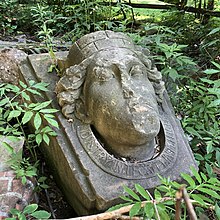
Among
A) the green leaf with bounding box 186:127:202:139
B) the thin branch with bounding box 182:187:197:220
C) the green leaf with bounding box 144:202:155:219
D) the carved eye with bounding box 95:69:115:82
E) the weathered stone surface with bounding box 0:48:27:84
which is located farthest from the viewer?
the weathered stone surface with bounding box 0:48:27:84

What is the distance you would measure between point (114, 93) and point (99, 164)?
0.43m

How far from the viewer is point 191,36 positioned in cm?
430

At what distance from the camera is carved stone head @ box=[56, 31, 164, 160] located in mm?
2015

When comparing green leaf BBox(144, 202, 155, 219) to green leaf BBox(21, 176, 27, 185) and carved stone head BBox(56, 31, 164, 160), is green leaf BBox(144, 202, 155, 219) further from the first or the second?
green leaf BBox(21, 176, 27, 185)

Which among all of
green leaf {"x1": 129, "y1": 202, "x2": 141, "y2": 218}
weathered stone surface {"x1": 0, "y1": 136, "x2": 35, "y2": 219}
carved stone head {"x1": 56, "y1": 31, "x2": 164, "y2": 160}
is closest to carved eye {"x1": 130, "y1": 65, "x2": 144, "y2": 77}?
carved stone head {"x1": 56, "y1": 31, "x2": 164, "y2": 160}

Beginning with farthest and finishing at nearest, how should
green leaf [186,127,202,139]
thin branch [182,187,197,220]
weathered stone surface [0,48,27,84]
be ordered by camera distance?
weathered stone surface [0,48,27,84] < green leaf [186,127,202,139] < thin branch [182,187,197,220]

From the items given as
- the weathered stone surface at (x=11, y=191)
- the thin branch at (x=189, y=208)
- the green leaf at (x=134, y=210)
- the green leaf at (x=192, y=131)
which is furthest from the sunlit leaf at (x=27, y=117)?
the thin branch at (x=189, y=208)

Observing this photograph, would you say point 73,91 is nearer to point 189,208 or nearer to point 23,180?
point 23,180

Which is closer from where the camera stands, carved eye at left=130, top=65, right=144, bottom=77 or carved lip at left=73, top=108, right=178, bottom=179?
carved lip at left=73, top=108, right=178, bottom=179

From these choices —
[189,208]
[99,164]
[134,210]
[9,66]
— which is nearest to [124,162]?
[99,164]

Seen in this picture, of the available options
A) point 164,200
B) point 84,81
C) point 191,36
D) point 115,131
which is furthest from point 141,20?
point 164,200

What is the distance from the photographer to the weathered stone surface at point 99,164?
1.97 meters

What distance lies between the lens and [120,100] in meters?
2.06

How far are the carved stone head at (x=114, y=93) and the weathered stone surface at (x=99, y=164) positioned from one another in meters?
0.06
